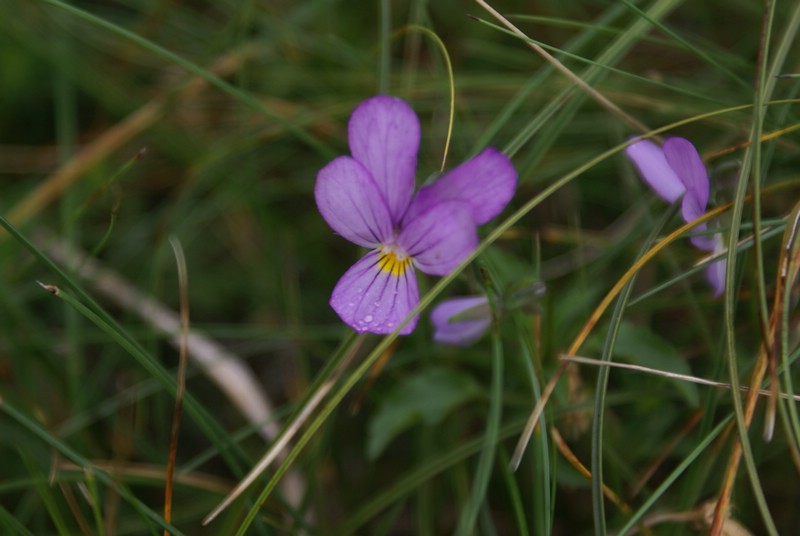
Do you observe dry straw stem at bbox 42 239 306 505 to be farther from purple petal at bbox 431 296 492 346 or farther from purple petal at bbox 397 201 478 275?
purple petal at bbox 397 201 478 275

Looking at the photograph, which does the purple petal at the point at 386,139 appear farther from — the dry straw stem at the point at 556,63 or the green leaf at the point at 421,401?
the green leaf at the point at 421,401

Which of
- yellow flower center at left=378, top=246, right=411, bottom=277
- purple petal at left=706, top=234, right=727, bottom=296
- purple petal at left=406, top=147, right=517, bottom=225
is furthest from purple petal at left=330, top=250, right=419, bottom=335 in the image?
purple petal at left=706, top=234, right=727, bottom=296

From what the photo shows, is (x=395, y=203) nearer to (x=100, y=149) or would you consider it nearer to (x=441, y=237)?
(x=441, y=237)

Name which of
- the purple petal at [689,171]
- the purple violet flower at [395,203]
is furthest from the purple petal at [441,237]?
the purple petal at [689,171]

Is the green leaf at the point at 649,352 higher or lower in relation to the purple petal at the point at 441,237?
lower

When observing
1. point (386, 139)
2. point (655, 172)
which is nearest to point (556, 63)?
point (655, 172)

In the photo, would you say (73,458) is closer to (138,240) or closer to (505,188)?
(505,188)
